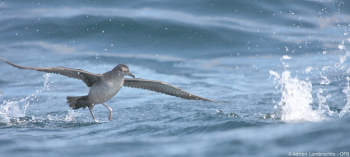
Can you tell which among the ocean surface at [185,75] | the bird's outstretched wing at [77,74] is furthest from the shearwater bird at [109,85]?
the ocean surface at [185,75]

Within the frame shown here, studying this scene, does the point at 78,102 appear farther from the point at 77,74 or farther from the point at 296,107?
the point at 296,107

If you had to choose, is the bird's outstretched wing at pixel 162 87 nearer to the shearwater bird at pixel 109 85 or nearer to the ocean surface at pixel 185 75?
the shearwater bird at pixel 109 85

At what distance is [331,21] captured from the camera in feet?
43.4

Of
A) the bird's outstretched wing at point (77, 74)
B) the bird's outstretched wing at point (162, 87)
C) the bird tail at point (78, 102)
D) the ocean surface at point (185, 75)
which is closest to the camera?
the ocean surface at point (185, 75)

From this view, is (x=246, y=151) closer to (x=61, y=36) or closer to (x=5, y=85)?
(x=5, y=85)

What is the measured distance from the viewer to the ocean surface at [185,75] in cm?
517

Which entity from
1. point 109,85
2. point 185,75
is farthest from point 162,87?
point 185,75

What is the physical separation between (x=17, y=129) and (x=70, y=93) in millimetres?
3223

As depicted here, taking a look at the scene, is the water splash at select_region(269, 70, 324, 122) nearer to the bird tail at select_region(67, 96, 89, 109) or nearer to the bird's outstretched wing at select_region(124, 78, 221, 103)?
the bird's outstretched wing at select_region(124, 78, 221, 103)

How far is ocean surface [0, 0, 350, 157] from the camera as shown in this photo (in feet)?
17.0

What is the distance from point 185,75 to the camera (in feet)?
35.2

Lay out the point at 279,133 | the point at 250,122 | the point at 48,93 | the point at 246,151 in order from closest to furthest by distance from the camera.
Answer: the point at 246,151 < the point at 279,133 < the point at 250,122 < the point at 48,93

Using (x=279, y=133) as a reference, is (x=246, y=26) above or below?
above

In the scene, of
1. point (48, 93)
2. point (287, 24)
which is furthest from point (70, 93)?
point (287, 24)
